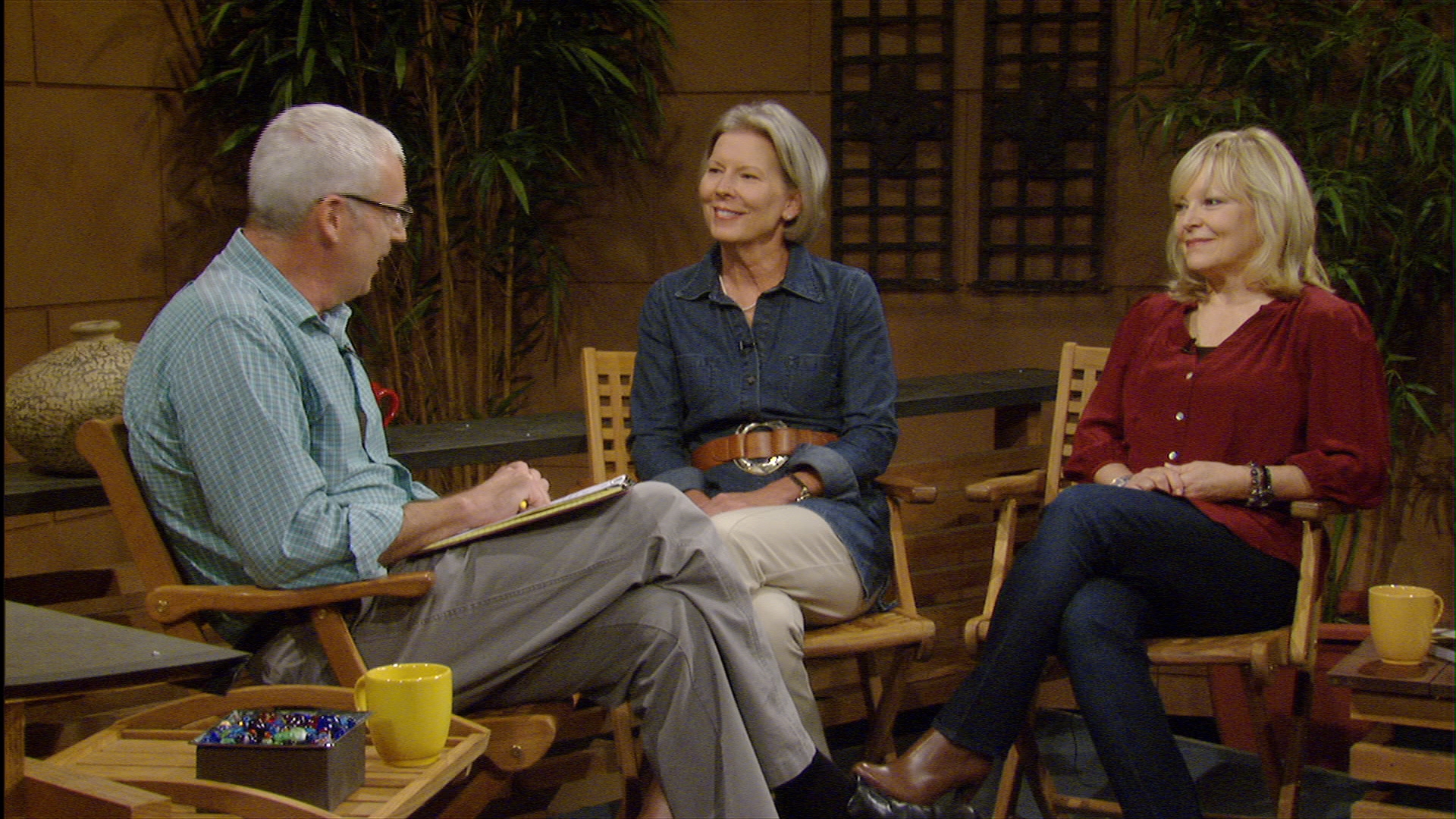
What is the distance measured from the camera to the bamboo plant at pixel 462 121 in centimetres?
423

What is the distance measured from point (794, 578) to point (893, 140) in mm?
2265

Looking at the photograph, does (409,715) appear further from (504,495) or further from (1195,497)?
(1195,497)

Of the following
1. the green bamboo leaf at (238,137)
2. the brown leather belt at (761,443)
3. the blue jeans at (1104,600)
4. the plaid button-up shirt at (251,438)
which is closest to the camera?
the plaid button-up shirt at (251,438)

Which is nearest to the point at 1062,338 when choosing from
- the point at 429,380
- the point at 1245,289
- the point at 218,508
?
the point at 1245,289

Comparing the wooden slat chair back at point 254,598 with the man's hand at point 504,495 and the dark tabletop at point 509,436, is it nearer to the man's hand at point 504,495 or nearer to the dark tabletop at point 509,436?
the man's hand at point 504,495

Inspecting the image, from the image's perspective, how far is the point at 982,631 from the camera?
8.92 ft

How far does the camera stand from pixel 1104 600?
2576 mm

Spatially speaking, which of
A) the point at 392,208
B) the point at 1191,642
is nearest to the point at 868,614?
the point at 1191,642

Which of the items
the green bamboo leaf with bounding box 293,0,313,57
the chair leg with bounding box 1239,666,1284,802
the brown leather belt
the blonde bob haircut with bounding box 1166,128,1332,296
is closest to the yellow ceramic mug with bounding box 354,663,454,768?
the brown leather belt

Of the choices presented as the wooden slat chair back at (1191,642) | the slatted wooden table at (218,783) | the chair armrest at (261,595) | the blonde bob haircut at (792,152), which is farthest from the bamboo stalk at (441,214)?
the slatted wooden table at (218,783)

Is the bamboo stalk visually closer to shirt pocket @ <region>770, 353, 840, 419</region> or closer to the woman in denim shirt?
the woman in denim shirt

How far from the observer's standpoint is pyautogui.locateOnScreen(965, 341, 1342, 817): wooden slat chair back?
2.55 m

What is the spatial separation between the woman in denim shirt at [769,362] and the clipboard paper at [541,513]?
2.09 ft

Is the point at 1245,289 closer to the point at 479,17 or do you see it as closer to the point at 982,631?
the point at 982,631
